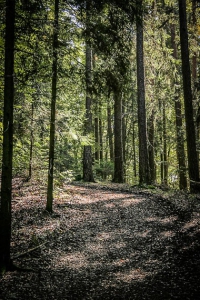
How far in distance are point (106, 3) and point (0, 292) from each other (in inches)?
254

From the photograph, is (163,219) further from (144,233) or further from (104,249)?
(104,249)

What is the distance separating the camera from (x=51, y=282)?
4.90 m

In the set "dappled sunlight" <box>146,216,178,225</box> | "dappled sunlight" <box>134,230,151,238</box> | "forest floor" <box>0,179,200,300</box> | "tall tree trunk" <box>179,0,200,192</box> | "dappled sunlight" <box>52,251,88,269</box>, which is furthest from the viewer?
"tall tree trunk" <box>179,0,200,192</box>

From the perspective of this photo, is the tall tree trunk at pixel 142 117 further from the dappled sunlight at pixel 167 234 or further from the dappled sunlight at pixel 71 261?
the dappled sunlight at pixel 71 261

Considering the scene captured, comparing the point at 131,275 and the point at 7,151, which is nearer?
the point at 131,275

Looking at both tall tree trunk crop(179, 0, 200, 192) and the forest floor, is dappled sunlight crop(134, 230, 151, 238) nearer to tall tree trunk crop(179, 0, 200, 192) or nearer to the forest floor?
the forest floor

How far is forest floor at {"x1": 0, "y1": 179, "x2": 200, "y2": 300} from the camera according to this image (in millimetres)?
4484

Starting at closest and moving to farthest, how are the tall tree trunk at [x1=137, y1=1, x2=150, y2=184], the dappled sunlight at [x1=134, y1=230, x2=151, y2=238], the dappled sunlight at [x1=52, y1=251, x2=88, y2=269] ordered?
1. the dappled sunlight at [x1=52, y1=251, x2=88, y2=269]
2. the dappled sunlight at [x1=134, y1=230, x2=151, y2=238]
3. the tall tree trunk at [x1=137, y1=1, x2=150, y2=184]

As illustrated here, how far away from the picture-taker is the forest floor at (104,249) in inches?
177

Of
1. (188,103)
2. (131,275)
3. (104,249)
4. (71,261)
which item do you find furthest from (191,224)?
(188,103)

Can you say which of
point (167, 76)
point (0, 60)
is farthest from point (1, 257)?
point (167, 76)

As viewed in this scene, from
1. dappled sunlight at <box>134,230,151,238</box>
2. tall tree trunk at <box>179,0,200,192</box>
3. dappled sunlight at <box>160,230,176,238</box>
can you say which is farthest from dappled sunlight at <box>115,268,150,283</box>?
tall tree trunk at <box>179,0,200,192</box>

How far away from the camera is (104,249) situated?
6371mm

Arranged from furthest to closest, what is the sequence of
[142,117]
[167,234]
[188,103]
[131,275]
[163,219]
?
[142,117] → [188,103] → [163,219] → [167,234] → [131,275]
